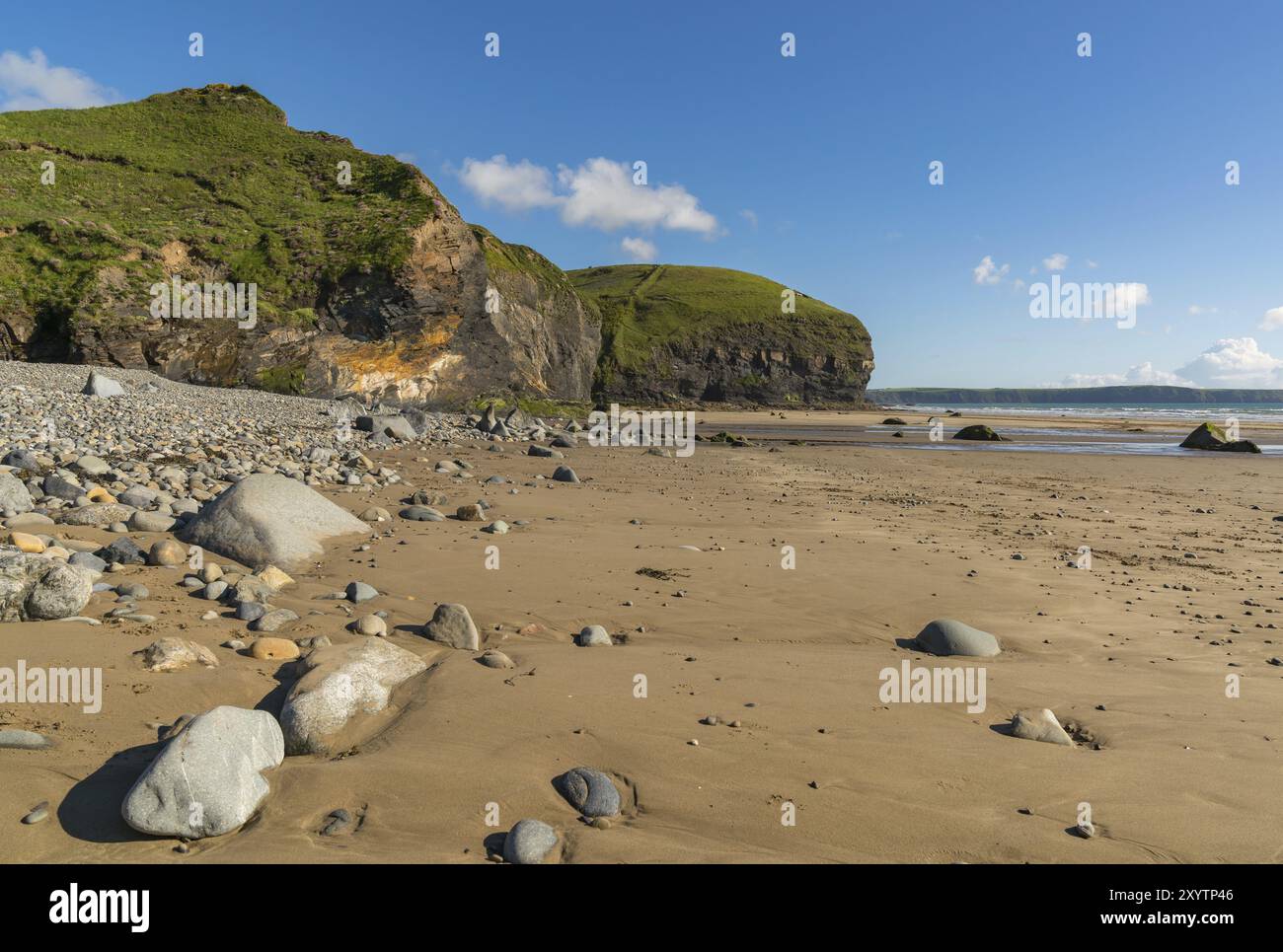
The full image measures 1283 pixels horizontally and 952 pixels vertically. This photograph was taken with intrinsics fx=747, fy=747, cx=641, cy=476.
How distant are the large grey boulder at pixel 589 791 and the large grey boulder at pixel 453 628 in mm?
2066

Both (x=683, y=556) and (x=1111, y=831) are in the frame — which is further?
(x=683, y=556)

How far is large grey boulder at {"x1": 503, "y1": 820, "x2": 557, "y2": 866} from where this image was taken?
9.56 ft

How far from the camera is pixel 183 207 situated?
35719 millimetres

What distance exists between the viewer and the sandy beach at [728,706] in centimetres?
318

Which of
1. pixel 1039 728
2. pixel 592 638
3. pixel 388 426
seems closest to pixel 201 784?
pixel 592 638

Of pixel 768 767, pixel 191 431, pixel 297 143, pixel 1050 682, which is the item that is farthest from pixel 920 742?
pixel 297 143

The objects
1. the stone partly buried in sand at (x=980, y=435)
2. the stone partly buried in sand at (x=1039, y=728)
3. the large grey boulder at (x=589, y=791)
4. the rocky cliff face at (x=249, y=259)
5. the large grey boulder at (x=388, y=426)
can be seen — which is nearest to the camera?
the large grey boulder at (x=589, y=791)

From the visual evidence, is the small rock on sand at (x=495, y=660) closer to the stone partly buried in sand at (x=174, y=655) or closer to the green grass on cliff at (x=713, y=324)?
the stone partly buried in sand at (x=174, y=655)

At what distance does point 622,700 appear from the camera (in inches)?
180

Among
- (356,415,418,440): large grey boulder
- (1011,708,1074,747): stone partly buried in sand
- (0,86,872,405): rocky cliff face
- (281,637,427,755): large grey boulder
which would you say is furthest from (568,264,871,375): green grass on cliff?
(1011,708,1074,747): stone partly buried in sand

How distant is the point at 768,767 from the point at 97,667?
3.86m

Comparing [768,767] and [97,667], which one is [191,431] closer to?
[97,667]

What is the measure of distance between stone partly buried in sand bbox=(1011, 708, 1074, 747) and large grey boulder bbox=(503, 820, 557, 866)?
284 centimetres

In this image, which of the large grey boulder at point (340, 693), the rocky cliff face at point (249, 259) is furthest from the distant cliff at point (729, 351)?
the large grey boulder at point (340, 693)
